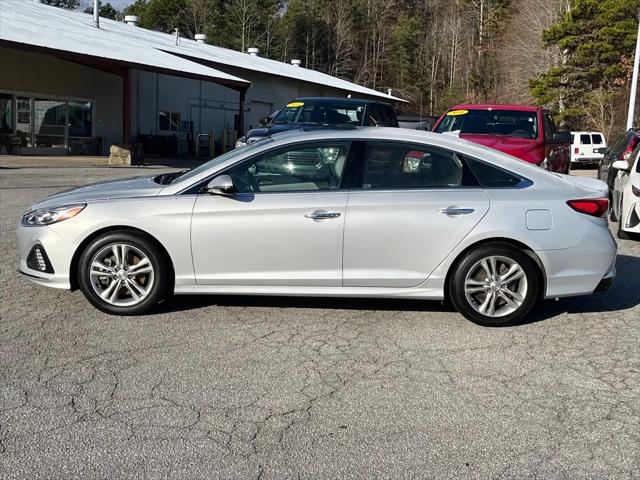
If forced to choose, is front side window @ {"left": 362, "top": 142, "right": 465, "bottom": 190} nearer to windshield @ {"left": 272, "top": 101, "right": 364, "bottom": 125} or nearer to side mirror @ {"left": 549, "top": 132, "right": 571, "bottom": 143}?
side mirror @ {"left": 549, "top": 132, "right": 571, "bottom": 143}

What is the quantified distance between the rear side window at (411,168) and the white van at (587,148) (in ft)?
91.1

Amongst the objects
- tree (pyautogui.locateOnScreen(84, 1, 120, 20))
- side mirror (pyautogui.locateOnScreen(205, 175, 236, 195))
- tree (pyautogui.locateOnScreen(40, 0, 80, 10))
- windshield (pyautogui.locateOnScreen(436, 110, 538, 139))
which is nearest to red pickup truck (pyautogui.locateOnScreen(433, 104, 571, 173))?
windshield (pyautogui.locateOnScreen(436, 110, 538, 139))

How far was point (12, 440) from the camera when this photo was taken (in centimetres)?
346

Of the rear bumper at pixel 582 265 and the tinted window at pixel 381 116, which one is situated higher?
the tinted window at pixel 381 116

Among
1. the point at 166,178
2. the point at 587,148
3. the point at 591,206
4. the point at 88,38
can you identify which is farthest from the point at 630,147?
the point at 88,38

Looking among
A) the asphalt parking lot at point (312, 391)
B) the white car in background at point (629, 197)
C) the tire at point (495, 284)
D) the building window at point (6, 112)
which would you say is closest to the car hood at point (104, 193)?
the asphalt parking lot at point (312, 391)

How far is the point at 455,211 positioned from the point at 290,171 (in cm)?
140

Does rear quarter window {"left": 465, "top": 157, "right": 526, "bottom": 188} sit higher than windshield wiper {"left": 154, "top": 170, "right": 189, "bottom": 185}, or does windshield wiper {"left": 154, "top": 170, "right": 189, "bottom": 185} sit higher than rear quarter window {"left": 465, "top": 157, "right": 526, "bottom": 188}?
rear quarter window {"left": 465, "top": 157, "right": 526, "bottom": 188}

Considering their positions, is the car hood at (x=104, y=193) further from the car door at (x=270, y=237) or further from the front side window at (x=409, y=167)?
the front side window at (x=409, y=167)

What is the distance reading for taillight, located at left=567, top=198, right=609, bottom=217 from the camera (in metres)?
5.45

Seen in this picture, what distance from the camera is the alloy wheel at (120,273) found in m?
5.44

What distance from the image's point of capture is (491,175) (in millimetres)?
5574

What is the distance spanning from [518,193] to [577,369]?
1528mm

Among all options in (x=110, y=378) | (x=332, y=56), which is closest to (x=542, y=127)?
(x=110, y=378)
